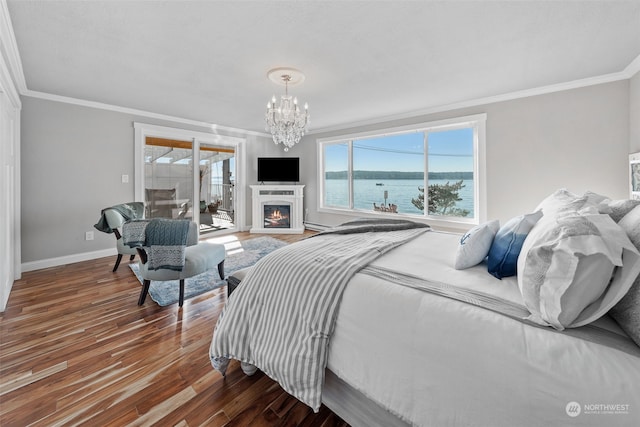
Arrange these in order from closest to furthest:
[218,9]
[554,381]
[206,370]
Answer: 1. [554,381]
2. [206,370]
3. [218,9]

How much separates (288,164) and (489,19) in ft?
15.2

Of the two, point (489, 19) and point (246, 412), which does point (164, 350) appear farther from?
point (489, 19)

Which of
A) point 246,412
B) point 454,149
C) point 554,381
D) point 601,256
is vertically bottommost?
point 246,412

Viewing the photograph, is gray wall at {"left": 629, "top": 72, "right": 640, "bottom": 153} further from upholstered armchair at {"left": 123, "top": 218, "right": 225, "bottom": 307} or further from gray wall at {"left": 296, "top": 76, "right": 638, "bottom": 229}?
upholstered armchair at {"left": 123, "top": 218, "right": 225, "bottom": 307}

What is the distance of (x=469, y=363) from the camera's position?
33.8 inches

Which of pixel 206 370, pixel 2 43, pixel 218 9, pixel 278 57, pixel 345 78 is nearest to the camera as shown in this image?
pixel 206 370

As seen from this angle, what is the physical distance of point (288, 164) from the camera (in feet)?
20.1

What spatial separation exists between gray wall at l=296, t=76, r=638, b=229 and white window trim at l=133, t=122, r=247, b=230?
423 centimetres

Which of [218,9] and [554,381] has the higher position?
[218,9]

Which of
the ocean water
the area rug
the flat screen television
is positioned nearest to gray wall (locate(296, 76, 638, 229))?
the ocean water

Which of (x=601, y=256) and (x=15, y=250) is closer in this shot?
(x=601, y=256)

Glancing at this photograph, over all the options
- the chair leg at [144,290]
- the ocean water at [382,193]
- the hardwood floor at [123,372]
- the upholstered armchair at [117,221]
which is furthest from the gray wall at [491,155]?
the chair leg at [144,290]

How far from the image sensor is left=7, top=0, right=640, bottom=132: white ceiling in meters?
1.85

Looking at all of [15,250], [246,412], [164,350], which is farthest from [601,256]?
[15,250]
